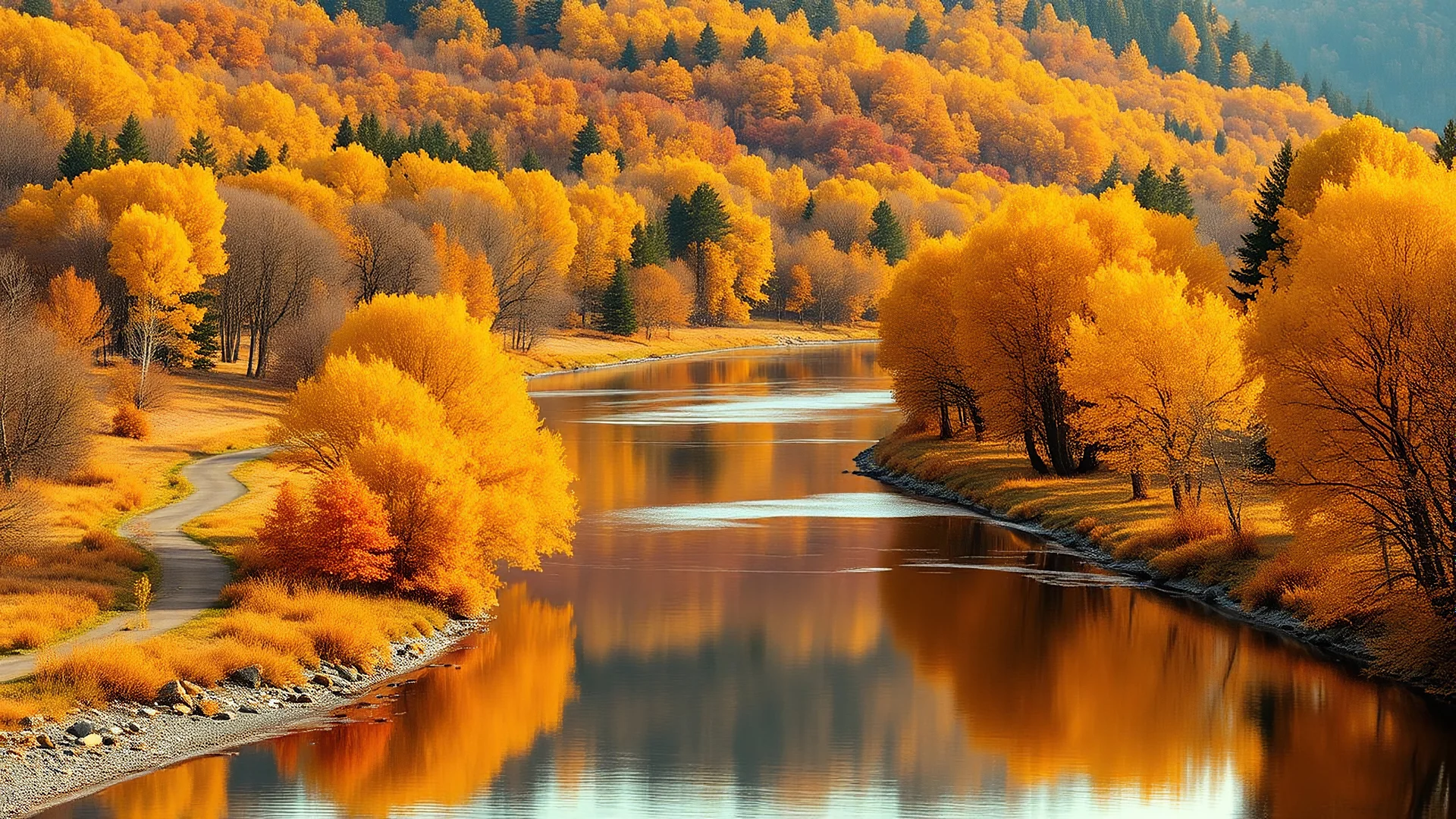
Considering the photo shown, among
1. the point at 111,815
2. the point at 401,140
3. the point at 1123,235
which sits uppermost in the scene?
the point at 401,140

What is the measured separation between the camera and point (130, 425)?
74.2 meters

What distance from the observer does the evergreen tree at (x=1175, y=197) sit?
13188 cm

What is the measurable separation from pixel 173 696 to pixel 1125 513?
34833mm

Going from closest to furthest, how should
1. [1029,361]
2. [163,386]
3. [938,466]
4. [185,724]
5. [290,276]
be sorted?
[185,724], [1029,361], [938,466], [163,386], [290,276]

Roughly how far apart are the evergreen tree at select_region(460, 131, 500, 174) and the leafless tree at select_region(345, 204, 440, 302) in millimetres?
49088

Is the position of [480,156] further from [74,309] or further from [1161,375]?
[1161,375]

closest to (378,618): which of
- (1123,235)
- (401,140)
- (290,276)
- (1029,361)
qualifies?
(1029,361)

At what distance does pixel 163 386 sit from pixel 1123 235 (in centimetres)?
4726

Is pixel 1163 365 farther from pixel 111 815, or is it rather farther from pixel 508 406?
pixel 111 815

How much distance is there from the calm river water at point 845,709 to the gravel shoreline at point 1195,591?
2.76ft

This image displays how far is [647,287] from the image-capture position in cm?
15500

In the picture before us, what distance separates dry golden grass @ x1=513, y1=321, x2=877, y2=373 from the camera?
139m

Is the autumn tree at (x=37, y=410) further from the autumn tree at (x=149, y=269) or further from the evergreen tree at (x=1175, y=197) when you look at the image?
the evergreen tree at (x=1175, y=197)

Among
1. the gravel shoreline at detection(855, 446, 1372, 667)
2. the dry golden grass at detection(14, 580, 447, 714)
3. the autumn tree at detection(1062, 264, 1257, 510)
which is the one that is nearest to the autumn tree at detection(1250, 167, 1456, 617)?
the gravel shoreline at detection(855, 446, 1372, 667)
